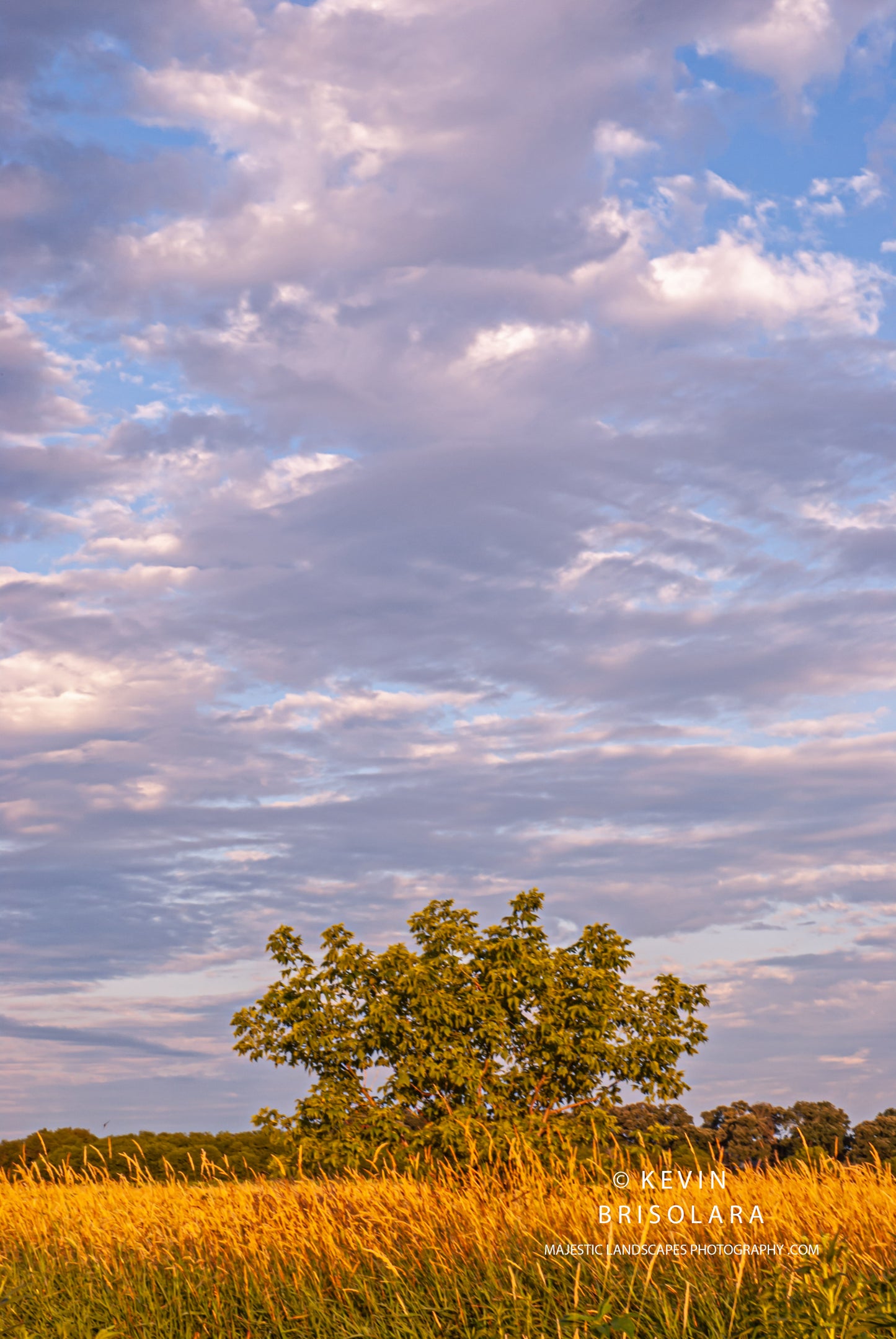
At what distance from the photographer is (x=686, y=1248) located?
9164 mm

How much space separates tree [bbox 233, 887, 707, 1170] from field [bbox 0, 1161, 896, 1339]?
6101mm

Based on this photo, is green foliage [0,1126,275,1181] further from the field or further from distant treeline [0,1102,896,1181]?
the field

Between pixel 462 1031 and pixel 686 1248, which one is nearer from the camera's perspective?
pixel 686 1248

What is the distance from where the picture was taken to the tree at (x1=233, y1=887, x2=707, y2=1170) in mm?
20531

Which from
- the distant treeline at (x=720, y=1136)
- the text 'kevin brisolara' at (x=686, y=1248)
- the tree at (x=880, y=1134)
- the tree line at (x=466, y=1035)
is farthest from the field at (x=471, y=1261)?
the tree at (x=880, y=1134)

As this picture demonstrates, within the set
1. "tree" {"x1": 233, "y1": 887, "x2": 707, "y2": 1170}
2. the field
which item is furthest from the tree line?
the field

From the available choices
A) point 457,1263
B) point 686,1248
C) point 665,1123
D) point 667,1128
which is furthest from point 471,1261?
point 665,1123

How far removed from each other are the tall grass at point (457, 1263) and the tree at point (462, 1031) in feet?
21.3

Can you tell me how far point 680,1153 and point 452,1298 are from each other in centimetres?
1796

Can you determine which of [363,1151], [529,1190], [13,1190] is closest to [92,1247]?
[13,1190]

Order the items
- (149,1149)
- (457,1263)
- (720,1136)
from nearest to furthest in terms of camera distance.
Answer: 1. (457,1263)
2. (720,1136)
3. (149,1149)

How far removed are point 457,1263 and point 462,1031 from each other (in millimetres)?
11654

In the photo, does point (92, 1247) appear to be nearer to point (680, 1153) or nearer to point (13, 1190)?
point (13, 1190)

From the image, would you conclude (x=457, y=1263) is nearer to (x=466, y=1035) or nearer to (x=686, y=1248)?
(x=686, y=1248)
